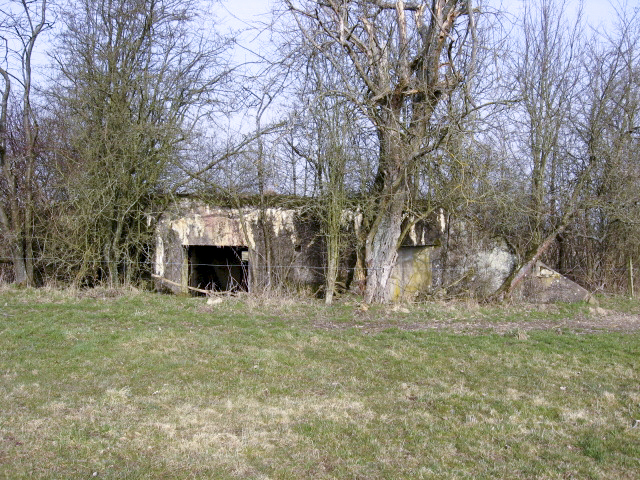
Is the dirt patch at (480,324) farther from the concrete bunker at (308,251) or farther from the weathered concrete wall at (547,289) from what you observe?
the concrete bunker at (308,251)

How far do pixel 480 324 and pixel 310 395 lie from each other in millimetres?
5062

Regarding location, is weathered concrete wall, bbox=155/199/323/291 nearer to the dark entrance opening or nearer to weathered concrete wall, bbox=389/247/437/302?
the dark entrance opening

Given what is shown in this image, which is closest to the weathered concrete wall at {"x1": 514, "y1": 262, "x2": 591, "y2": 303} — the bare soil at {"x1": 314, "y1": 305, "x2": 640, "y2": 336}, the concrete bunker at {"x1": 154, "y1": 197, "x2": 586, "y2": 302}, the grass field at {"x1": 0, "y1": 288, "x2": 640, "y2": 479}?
the concrete bunker at {"x1": 154, "y1": 197, "x2": 586, "y2": 302}

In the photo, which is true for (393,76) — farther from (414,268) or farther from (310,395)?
(310,395)

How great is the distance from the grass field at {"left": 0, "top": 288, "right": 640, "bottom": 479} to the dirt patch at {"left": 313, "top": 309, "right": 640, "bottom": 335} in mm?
54

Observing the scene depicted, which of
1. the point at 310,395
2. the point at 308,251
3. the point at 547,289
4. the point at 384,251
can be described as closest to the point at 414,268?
the point at 384,251

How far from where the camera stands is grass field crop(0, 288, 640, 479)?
4.53m

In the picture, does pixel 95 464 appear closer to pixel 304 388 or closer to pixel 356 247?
pixel 304 388

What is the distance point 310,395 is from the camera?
630 cm

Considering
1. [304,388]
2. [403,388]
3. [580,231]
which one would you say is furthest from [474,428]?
[580,231]

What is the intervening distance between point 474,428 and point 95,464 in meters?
3.20

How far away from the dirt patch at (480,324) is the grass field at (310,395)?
54 mm

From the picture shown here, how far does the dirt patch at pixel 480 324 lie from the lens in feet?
32.4

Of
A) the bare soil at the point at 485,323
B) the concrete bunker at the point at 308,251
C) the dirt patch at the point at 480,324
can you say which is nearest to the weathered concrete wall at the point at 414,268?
the concrete bunker at the point at 308,251
